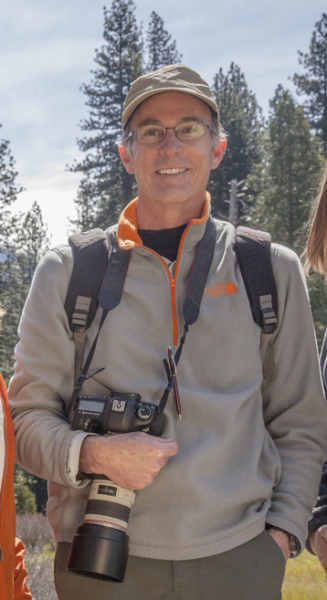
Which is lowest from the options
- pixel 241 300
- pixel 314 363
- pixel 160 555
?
pixel 160 555

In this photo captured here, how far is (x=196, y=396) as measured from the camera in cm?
252

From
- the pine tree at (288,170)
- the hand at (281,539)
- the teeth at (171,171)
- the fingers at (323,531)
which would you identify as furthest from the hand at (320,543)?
the pine tree at (288,170)

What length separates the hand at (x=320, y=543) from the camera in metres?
2.55

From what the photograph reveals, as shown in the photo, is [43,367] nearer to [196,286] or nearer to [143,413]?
[143,413]

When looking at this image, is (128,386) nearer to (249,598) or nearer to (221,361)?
(221,361)

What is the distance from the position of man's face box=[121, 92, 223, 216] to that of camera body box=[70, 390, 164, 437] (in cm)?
105

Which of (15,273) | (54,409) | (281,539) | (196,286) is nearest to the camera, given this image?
(281,539)

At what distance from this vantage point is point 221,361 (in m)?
2.63

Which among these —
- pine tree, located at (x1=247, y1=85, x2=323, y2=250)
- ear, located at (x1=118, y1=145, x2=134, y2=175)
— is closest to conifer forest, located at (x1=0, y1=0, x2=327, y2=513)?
pine tree, located at (x1=247, y1=85, x2=323, y2=250)

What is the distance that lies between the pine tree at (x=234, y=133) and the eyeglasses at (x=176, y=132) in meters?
27.3

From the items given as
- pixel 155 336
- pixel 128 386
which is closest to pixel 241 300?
pixel 155 336

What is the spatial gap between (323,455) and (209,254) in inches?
40.7

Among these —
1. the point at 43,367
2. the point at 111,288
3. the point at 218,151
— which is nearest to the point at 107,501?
the point at 43,367

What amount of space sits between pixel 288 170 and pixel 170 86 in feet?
73.2
